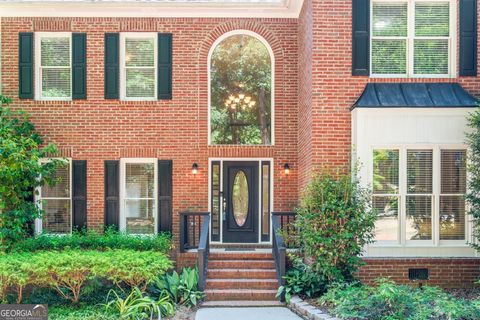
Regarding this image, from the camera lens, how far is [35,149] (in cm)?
1065

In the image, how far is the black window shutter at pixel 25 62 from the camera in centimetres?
1135

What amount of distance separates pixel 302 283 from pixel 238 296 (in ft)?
4.01

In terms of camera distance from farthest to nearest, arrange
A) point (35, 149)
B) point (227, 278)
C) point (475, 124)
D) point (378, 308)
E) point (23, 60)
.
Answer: point (23, 60)
point (35, 149)
point (227, 278)
point (475, 124)
point (378, 308)

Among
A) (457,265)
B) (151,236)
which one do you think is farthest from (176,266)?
(457,265)

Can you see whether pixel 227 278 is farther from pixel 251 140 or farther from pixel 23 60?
pixel 23 60

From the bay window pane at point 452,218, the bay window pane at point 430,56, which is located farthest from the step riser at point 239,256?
the bay window pane at point 430,56

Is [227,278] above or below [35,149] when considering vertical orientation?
below

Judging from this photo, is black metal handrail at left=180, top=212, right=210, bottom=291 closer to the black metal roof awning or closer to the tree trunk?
the tree trunk

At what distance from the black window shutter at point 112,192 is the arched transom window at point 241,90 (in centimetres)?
231

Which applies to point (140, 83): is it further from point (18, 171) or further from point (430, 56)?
point (430, 56)

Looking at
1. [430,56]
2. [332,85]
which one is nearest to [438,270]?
[332,85]

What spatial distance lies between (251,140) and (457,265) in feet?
16.4

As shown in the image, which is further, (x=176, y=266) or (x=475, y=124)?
(x=176, y=266)

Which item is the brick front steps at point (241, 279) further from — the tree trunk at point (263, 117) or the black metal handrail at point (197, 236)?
the tree trunk at point (263, 117)
